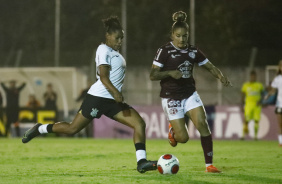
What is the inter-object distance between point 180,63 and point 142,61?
15423 millimetres

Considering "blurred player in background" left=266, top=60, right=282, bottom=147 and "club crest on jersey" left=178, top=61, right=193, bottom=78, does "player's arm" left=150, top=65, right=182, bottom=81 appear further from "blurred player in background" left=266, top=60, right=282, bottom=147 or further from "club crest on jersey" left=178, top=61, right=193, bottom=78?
"blurred player in background" left=266, top=60, right=282, bottom=147

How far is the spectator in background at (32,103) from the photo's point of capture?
23562mm

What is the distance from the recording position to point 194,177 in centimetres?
959

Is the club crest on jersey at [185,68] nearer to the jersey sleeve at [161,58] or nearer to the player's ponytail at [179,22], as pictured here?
the jersey sleeve at [161,58]

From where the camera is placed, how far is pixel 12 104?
23531 mm

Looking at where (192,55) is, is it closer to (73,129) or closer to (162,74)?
(162,74)

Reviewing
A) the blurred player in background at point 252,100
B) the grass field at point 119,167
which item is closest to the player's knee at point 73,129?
the grass field at point 119,167

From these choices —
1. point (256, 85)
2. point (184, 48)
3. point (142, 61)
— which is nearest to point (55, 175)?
point (184, 48)

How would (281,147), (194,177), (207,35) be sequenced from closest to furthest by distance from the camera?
1. (194,177)
2. (281,147)
3. (207,35)

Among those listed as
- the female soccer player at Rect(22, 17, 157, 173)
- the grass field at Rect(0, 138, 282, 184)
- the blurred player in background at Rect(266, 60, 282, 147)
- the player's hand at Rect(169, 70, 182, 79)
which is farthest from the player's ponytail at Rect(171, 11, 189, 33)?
the blurred player in background at Rect(266, 60, 282, 147)

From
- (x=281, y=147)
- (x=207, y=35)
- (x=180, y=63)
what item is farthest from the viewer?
(x=207, y=35)

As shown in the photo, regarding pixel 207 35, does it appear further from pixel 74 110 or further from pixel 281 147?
pixel 281 147

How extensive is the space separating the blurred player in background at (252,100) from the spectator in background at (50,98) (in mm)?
6390

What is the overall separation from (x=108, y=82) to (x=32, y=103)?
14.1 m
